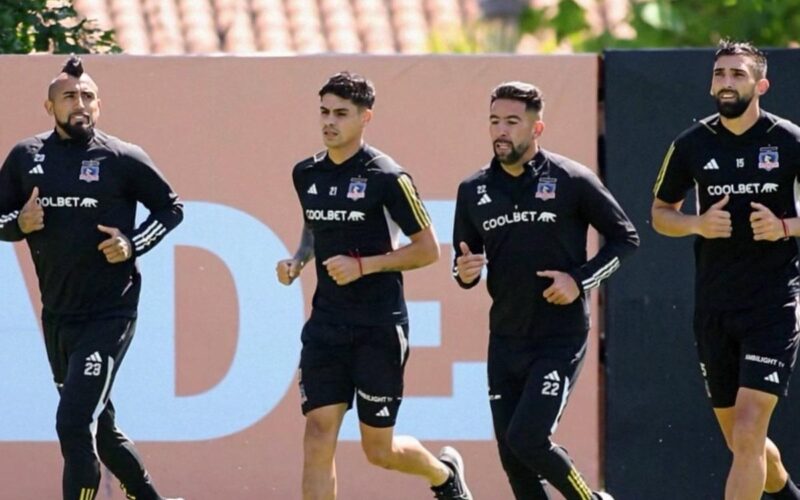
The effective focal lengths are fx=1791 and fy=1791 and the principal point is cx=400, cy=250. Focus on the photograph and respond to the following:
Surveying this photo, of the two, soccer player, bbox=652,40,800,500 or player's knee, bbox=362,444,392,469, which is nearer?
soccer player, bbox=652,40,800,500

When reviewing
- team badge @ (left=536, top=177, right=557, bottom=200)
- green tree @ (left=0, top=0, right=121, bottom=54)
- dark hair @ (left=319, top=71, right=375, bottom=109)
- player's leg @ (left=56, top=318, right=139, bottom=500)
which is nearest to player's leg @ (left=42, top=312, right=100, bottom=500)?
player's leg @ (left=56, top=318, right=139, bottom=500)

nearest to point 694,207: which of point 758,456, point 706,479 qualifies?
point 706,479

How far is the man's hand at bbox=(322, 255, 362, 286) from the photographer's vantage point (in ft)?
27.6

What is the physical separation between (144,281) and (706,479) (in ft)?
11.3

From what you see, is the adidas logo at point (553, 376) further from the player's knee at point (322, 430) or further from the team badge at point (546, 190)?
the player's knee at point (322, 430)

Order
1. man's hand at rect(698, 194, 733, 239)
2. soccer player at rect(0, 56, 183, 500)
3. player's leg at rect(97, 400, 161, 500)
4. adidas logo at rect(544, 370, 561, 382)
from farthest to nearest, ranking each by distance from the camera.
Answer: player's leg at rect(97, 400, 161, 500) < soccer player at rect(0, 56, 183, 500) < man's hand at rect(698, 194, 733, 239) < adidas logo at rect(544, 370, 561, 382)

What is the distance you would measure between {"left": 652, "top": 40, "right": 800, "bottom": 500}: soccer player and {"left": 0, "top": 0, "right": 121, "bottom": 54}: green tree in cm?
417

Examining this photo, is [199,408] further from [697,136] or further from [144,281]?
[697,136]

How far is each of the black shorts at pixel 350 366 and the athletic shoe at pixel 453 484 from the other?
734mm

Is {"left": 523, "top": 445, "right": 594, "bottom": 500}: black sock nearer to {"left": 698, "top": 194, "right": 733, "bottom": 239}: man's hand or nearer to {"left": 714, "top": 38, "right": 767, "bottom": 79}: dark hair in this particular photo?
{"left": 698, "top": 194, "right": 733, "bottom": 239}: man's hand

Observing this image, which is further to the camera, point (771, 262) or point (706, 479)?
point (706, 479)

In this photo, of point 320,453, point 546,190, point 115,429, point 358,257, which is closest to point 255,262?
point 115,429

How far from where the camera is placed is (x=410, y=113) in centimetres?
1033

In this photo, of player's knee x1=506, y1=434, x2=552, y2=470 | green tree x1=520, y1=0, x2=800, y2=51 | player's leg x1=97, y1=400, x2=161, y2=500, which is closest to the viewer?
player's knee x1=506, y1=434, x2=552, y2=470
